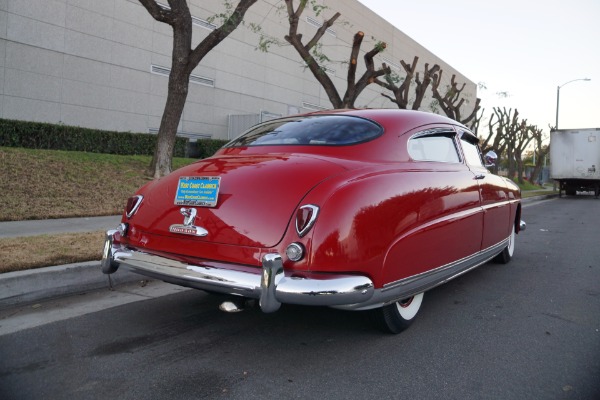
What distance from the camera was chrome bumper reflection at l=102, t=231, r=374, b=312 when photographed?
8.30 feet

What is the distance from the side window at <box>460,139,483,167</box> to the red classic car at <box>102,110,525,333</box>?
1.87 ft

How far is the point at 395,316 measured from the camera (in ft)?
10.8

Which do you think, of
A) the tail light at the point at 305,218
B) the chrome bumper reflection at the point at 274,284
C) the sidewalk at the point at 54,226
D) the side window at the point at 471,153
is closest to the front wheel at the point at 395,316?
the chrome bumper reflection at the point at 274,284

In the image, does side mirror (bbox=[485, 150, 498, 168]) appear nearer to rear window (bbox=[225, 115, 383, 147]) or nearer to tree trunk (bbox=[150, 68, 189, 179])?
rear window (bbox=[225, 115, 383, 147])

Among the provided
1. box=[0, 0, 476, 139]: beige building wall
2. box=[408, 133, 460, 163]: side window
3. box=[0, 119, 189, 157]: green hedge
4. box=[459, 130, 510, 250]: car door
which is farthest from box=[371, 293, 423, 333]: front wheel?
box=[0, 0, 476, 139]: beige building wall

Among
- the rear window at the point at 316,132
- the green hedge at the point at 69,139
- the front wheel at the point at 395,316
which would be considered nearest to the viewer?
the front wheel at the point at 395,316

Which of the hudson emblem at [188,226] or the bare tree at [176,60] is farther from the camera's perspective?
the bare tree at [176,60]

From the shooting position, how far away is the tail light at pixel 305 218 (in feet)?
8.64

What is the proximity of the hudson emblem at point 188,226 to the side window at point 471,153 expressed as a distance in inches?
104

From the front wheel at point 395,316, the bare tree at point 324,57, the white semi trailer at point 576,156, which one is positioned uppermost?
the bare tree at point 324,57

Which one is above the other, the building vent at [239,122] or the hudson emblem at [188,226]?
the building vent at [239,122]

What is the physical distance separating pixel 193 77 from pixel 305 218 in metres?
20.0

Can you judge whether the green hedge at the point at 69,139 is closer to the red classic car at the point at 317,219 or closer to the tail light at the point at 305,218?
the red classic car at the point at 317,219

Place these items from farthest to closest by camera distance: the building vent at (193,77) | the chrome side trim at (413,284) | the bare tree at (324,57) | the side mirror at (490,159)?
the building vent at (193,77) < the bare tree at (324,57) < the side mirror at (490,159) < the chrome side trim at (413,284)
